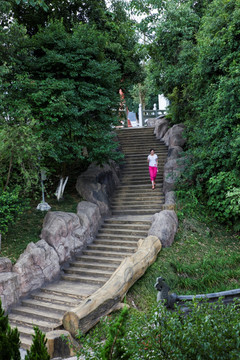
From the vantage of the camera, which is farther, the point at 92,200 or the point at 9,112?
the point at 92,200

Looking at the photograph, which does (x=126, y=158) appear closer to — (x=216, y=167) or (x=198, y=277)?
(x=216, y=167)

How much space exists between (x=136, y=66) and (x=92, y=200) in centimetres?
930

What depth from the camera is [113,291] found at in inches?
261

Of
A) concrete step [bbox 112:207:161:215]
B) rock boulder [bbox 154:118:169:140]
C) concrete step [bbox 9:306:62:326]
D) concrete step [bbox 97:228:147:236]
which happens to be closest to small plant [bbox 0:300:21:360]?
concrete step [bbox 9:306:62:326]

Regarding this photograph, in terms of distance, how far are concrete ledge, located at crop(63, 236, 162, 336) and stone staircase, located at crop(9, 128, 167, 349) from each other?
0.57 m

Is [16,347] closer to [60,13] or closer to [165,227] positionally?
[165,227]

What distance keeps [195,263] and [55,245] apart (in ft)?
13.1

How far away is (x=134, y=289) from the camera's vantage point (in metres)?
7.49

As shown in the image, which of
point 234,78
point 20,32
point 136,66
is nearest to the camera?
point 20,32

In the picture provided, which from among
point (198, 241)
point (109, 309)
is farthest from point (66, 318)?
point (198, 241)

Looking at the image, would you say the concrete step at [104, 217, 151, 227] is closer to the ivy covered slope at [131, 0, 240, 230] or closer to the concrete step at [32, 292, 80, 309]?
the ivy covered slope at [131, 0, 240, 230]

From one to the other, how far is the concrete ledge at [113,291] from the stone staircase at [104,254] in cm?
57

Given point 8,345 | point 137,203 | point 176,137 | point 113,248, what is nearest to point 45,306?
point 113,248

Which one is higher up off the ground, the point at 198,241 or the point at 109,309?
the point at 198,241
